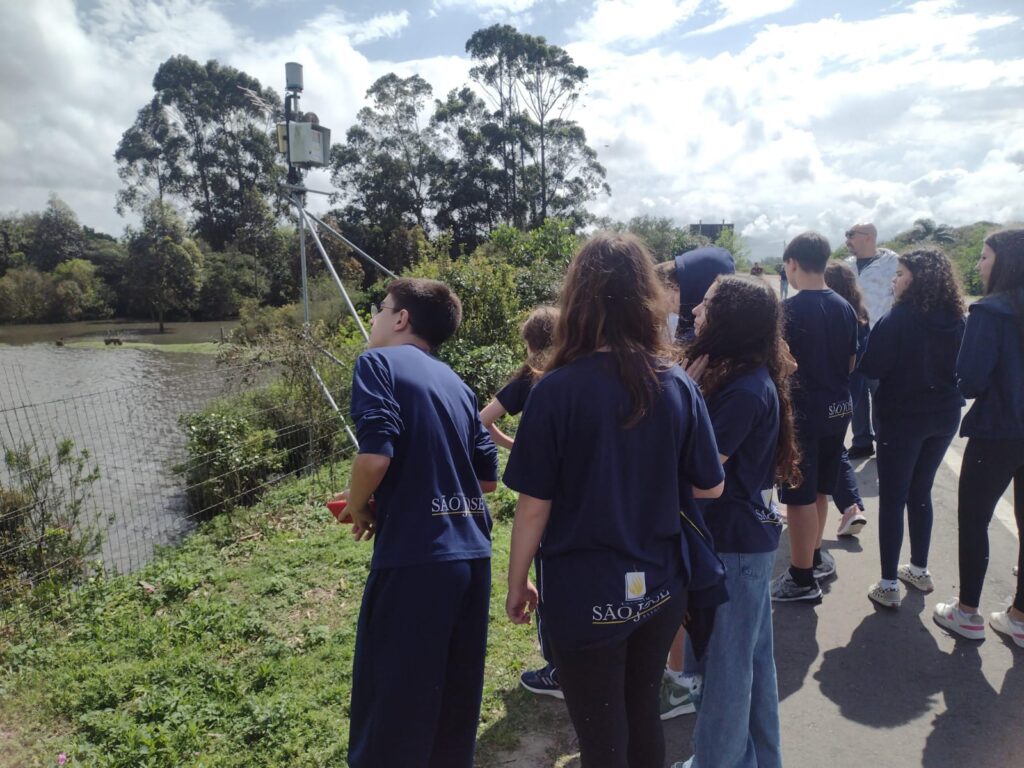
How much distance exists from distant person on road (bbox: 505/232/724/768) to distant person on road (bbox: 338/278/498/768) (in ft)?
0.92

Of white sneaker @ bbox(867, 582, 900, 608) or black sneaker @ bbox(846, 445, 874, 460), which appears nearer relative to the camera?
white sneaker @ bbox(867, 582, 900, 608)

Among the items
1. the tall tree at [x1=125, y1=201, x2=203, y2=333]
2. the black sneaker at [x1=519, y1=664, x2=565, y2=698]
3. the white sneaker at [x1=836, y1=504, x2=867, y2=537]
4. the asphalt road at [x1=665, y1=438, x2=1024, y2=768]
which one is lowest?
the asphalt road at [x1=665, y1=438, x2=1024, y2=768]

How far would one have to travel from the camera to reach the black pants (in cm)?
172

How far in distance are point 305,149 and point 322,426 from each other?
2706 millimetres

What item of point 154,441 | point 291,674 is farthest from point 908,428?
point 154,441

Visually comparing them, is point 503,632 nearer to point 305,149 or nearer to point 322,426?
point 322,426

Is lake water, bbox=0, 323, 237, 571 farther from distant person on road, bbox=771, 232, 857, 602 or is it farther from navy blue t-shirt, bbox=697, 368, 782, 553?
distant person on road, bbox=771, 232, 857, 602

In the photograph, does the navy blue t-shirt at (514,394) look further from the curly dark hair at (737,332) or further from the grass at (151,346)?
the grass at (151,346)

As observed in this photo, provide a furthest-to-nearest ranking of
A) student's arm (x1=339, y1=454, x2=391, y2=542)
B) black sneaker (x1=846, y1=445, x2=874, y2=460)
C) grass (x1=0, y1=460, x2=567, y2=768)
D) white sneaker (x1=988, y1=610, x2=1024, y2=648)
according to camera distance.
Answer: black sneaker (x1=846, y1=445, x2=874, y2=460), white sneaker (x1=988, y1=610, x2=1024, y2=648), grass (x1=0, y1=460, x2=567, y2=768), student's arm (x1=339, y1=454, x2=391, y2=542)

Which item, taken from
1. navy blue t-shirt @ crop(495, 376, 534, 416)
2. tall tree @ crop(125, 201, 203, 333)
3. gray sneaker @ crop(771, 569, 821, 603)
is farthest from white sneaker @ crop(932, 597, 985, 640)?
tall tree @ crop(125, 201, 203, 333)

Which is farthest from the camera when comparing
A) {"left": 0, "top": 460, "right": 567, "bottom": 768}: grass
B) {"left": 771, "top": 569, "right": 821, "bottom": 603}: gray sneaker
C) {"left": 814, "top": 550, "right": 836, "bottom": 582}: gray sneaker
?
{"left": 814, "top": 550, "right": 836, "bottom": 582}: gray sneaker

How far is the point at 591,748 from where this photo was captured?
1.78 meters

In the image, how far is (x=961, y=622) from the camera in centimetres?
325

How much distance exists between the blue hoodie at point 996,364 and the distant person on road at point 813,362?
1.72ft
